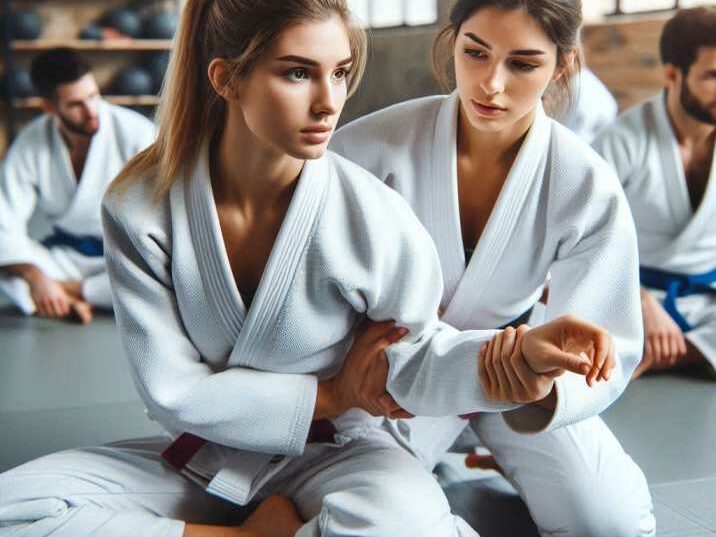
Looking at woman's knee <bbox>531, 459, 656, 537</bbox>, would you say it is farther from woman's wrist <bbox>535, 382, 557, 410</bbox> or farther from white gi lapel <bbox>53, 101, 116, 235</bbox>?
white gi lapel <bbox>53, 101, 116, 235</bbox>

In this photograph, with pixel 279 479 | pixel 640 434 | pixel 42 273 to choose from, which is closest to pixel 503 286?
pixel 279 479

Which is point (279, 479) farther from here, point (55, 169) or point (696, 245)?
point (55, 169)

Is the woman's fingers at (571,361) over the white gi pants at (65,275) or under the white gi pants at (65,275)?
over

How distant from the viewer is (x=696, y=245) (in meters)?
3.28

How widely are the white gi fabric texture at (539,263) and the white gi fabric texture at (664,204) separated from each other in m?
1.34

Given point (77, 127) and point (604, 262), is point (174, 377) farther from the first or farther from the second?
point (77, 127)

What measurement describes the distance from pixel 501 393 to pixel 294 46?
2.31 feet

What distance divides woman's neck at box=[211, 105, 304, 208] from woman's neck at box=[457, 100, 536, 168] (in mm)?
473

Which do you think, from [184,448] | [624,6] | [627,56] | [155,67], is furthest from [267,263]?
[155,67]

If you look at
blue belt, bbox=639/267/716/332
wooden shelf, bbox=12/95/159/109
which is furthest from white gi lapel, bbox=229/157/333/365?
wooden shelf, bbox=12/95/159/109

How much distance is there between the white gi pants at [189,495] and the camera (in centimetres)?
162

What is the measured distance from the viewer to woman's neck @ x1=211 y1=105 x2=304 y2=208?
1.73 meters

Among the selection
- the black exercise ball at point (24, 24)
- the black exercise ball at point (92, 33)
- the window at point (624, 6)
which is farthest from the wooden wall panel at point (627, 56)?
the black exercise ball at point (24, 24)

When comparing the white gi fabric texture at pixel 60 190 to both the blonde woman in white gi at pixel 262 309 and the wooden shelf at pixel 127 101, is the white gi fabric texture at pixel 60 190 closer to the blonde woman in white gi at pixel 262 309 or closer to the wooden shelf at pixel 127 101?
the blonde woman in white gi at pixel 262 309
